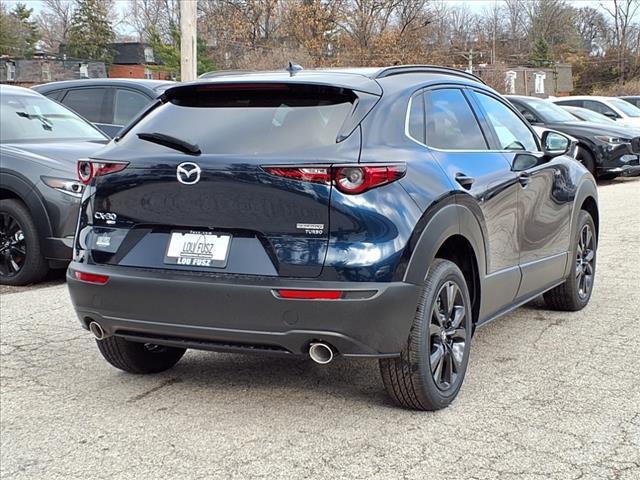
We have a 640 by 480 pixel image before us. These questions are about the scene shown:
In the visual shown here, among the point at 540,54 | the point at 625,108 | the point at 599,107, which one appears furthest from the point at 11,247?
the point at 540,54

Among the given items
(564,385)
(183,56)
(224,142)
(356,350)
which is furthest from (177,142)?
(183,56)

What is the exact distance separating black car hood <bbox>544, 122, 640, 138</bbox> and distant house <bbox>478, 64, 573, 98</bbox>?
34984mm

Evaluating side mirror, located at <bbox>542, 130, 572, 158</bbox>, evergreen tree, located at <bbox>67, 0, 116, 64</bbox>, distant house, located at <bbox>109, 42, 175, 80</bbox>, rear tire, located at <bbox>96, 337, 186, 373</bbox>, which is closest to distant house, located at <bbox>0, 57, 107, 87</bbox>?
distant house, located at <bbox>109, 42, 175, 80</bbox>

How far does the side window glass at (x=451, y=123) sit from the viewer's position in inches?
170

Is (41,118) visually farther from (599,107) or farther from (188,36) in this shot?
(599,107)

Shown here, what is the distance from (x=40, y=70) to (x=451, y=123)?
210 ft

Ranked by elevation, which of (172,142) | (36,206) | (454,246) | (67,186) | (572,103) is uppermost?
(572,103)

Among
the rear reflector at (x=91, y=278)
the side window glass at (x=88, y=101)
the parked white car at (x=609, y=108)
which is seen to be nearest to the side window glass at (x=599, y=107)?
the parked white car at (x=609, y=108)

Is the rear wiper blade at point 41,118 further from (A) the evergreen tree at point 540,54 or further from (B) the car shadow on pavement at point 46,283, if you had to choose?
(A) the evergreen tree at point 540,54

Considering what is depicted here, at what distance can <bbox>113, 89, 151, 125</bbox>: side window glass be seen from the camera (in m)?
11.0

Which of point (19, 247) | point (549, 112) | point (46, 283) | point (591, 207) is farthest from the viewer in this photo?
point (549, 112)

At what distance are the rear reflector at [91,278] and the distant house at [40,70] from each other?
6146 centimetres

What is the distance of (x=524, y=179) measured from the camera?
16.6ft

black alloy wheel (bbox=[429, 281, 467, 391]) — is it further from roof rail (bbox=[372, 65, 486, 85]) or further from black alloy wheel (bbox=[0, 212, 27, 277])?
black alloy wheel (bbox=[0, 212, 27, 277])
